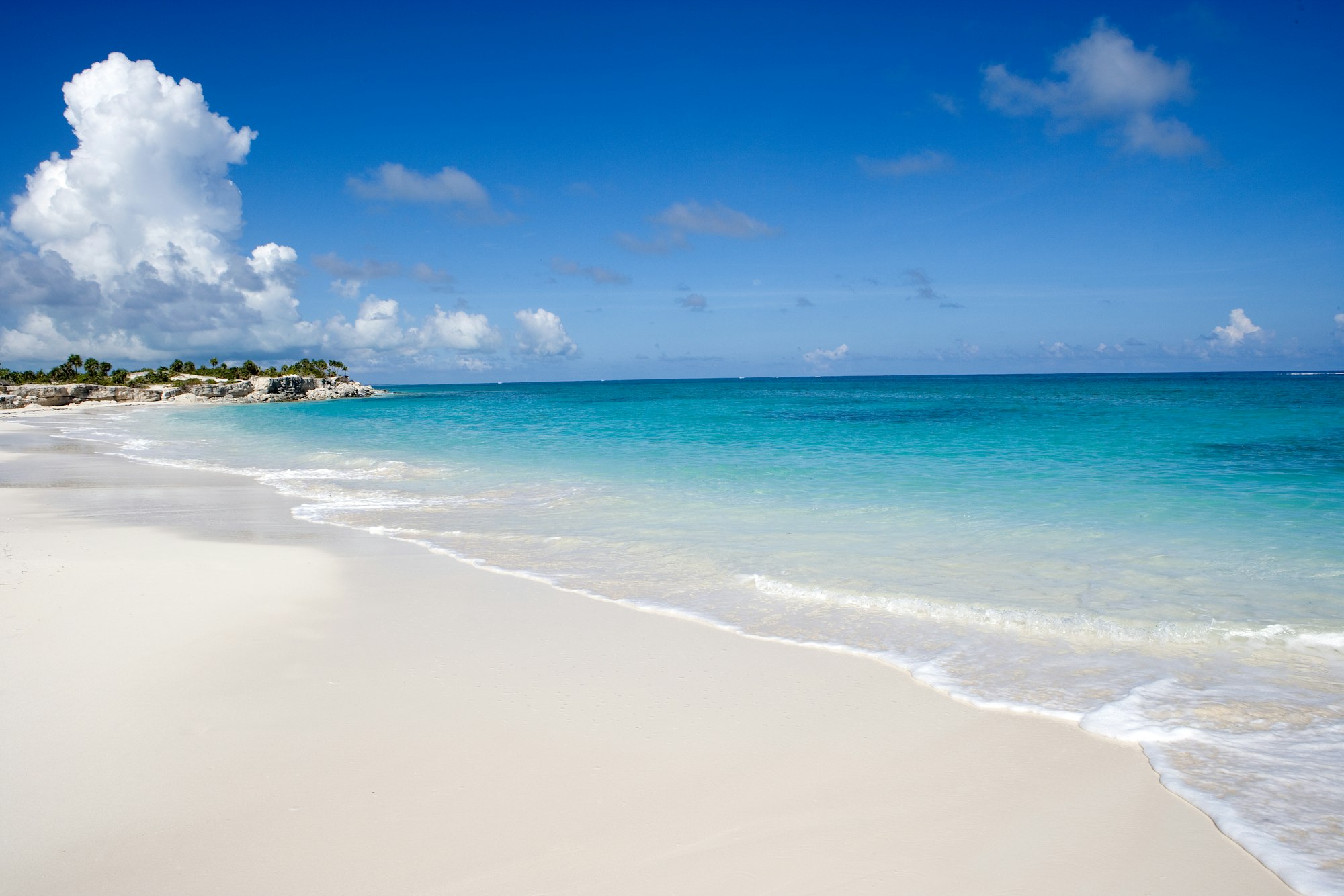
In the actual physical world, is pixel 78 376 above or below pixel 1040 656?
above

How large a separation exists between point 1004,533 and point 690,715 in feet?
23.0

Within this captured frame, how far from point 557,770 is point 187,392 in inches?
3970

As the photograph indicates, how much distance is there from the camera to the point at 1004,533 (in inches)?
389

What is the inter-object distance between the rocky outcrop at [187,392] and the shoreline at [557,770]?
268 ft

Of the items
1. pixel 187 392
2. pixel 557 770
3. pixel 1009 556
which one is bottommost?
pixel 557 770

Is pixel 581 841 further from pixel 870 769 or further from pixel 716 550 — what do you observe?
pixel 716 550

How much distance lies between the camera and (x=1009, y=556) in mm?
8695

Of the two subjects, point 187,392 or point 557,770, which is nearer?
point 557,770

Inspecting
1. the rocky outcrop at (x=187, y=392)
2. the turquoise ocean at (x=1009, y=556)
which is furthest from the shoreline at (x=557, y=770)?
the rocky outcrop at (x=187, y=392)

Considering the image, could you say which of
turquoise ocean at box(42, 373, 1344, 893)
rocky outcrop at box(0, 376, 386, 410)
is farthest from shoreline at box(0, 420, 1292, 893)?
rocky outcrop at box(0, 376, 386, 410)

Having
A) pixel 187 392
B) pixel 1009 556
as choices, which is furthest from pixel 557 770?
pixel 187 392

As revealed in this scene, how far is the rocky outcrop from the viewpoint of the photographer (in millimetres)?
67750

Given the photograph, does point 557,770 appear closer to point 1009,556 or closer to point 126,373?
point 1009,556

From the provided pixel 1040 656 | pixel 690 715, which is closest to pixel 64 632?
pixel 690 715
